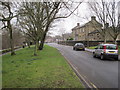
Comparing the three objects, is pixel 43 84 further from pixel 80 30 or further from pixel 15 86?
pixel 80 30

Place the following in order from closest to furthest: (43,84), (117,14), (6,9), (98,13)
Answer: (43,84) < (6,9) < (117,14) < (98,13)

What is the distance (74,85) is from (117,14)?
1761 centimetres

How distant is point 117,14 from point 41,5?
1280 cm

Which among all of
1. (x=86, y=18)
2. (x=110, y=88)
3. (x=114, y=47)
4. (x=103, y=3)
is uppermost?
(x=103, y=3)

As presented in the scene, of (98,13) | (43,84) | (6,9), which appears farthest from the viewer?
(98,13)

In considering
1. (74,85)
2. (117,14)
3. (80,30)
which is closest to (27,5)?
(74,85)

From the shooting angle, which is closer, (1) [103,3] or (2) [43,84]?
(2) [43,84]

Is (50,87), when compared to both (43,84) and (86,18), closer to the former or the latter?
(43,84)

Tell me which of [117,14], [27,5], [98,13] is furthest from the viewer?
[98,13]

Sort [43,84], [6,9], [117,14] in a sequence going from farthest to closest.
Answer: [117,14] → [6,9] → [43,84]

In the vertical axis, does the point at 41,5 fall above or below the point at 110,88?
above

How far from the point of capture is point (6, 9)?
1564 centimetres

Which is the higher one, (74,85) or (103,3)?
(103,3)

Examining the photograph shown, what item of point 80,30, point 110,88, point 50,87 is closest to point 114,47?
point 110,88
